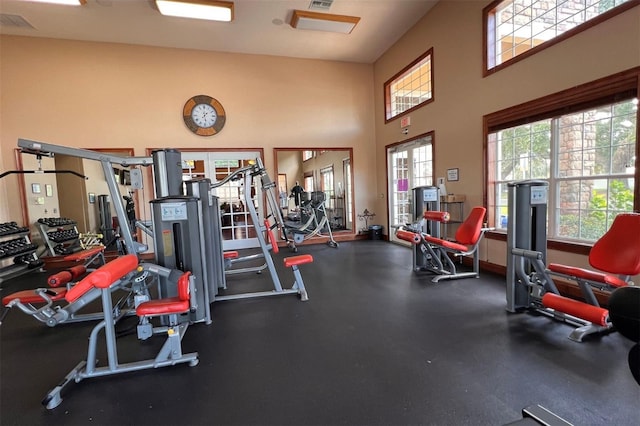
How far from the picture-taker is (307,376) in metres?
2.06

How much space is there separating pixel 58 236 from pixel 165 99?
324 cm

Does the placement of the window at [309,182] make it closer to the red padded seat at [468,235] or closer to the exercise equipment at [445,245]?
the exercise equipment at [445,245]

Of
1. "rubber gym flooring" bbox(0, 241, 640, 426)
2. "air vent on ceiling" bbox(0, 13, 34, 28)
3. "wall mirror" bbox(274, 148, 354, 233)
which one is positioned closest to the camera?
"rubber gym flooring" bbox(0, 241, 640, 426)

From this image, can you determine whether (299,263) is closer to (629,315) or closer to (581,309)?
(581,309)

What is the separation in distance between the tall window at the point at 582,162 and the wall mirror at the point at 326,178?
4069 millimetres

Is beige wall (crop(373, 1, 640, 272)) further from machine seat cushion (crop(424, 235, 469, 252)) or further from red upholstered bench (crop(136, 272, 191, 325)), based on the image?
red upholstered bench (crop(136, 272, 191, 325))

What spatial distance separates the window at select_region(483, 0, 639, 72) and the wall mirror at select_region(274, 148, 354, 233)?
373 centimetres

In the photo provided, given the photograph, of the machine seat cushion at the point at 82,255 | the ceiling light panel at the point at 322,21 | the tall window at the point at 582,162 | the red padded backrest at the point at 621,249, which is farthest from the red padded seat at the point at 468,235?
the machine seat cushion at the point at 82,255

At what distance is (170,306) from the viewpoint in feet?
7.07

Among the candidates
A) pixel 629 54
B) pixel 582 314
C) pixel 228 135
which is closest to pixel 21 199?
pixel 228 135

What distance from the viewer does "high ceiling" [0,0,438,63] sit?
4.77 m

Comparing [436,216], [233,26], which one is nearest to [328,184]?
[233,26]

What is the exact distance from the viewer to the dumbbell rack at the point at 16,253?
4.70 m

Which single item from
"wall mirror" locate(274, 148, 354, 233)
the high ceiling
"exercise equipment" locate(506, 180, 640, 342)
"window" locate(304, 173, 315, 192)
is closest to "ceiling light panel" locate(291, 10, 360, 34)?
the high ceiling
